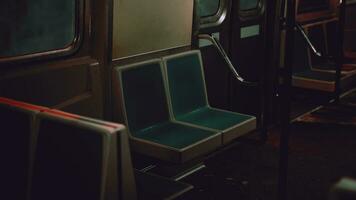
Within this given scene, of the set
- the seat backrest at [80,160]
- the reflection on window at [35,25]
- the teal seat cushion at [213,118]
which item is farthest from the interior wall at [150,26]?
the seat backrest at [80,160]

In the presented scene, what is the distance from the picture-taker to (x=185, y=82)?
441cm

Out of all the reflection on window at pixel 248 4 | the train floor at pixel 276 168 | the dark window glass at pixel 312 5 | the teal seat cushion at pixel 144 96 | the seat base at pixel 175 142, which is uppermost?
the reflection on window at pixel 248 4

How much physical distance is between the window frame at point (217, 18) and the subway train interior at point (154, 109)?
0.5 inches

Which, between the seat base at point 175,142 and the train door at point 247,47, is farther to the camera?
the train door at point 247,47

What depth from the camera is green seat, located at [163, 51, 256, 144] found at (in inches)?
166

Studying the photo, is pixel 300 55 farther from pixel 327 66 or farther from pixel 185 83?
pixel 185 83

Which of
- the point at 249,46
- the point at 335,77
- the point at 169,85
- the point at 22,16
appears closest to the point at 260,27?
the point at 249,46

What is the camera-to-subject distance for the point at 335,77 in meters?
6.41

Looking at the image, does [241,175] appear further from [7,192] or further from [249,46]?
[7,192]

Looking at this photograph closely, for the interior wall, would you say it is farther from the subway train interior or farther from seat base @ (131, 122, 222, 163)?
seat base @ (131, 122, 222, 163)

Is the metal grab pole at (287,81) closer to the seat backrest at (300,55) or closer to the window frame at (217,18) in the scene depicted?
the window frame at (217,18)

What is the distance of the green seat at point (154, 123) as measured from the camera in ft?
12.1

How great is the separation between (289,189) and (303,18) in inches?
131

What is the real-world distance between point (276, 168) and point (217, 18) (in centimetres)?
155
